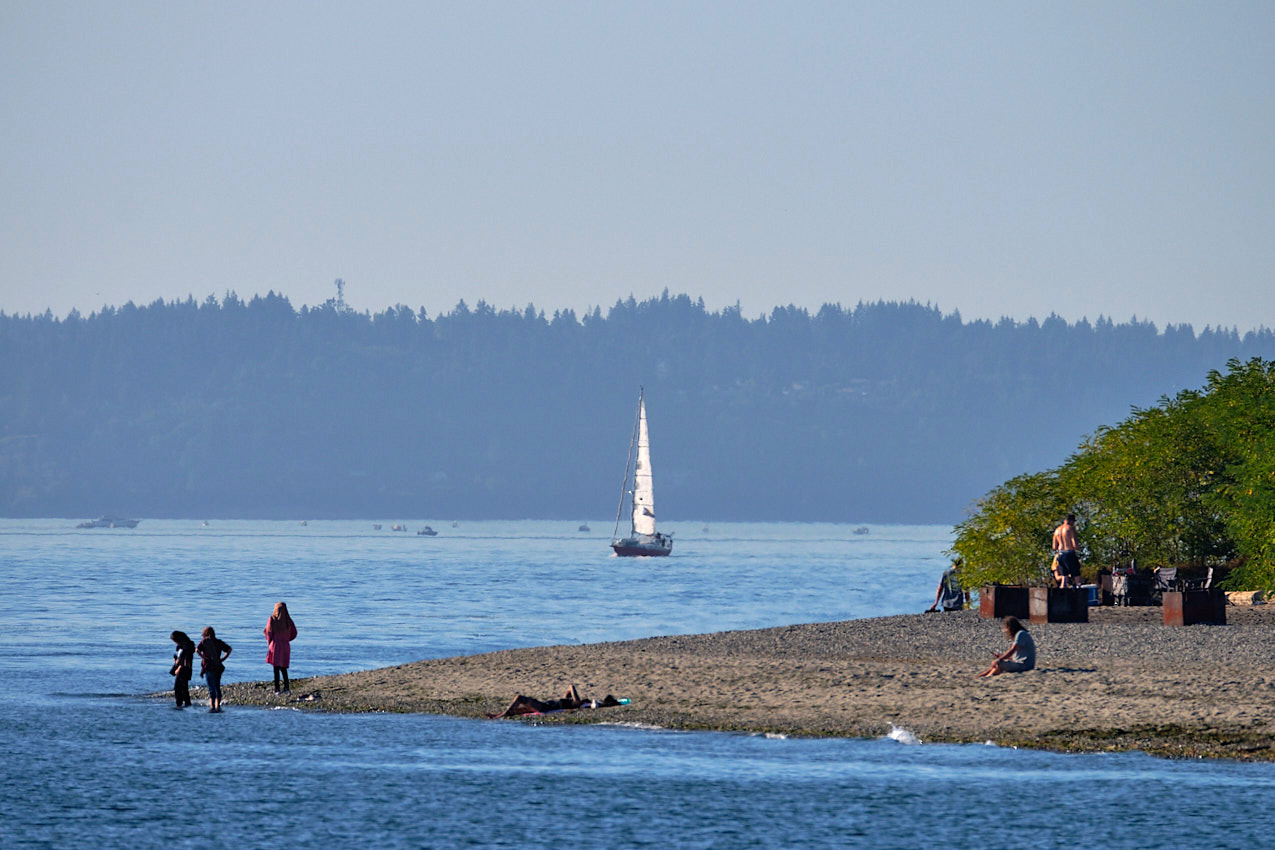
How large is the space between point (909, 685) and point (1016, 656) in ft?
7.72

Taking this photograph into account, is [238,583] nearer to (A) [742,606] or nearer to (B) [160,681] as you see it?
(A) [742,606]

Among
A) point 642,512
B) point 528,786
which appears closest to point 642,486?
point 642,512

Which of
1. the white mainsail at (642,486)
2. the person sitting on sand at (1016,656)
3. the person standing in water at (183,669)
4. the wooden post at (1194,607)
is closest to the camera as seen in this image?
the person sitting on sand at (1016,656)

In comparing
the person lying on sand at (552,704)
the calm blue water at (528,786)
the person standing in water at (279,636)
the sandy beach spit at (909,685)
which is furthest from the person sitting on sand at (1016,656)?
the person standing in water at (279,636)

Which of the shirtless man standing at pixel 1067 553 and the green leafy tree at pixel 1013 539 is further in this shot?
the green leafy tree at pixel 1013 539

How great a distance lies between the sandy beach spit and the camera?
31.2 m

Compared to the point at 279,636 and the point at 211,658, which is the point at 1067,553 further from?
the point at 211,658

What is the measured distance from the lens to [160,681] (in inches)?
1874

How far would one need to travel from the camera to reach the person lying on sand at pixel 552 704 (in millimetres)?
35719

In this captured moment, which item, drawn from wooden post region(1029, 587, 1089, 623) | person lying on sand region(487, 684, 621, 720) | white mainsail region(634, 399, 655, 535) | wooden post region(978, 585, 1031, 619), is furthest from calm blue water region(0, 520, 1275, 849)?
white mainsail region(634, 399, 655, 535)

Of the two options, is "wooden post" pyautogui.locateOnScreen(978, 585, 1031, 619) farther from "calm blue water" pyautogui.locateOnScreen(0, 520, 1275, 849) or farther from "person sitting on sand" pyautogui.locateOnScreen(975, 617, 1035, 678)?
"calm blue water" pyautogui.locateOnScreen(0, 520, 1275, 849)

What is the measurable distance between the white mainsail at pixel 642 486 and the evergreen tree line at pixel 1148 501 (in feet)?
270

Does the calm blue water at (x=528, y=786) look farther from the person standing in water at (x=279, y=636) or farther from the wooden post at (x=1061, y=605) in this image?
the wooden post at (x=1061, y=605)

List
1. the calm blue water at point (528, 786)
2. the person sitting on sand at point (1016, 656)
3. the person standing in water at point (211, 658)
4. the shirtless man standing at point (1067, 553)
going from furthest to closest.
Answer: the shirtless man standing at point (1067, 553) < the person standing in water at point (211, 658) < the person sitting on sand at point (1016, 656) < the calm blue water at point (528, 786)
